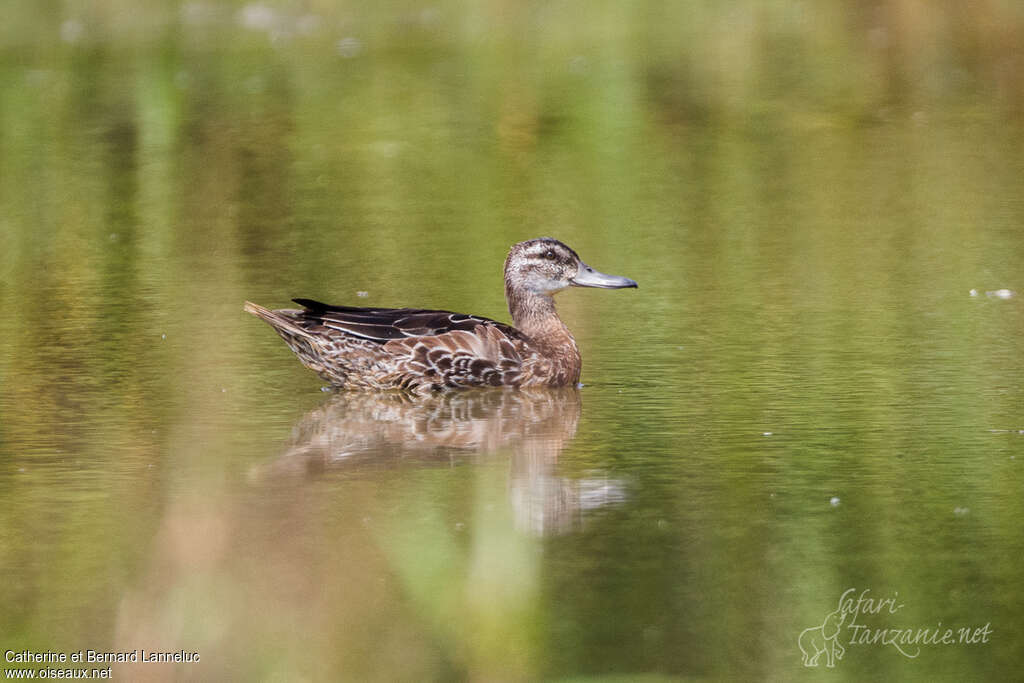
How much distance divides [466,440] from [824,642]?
2.49 meters

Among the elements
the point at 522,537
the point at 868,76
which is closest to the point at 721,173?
the point at 868,76

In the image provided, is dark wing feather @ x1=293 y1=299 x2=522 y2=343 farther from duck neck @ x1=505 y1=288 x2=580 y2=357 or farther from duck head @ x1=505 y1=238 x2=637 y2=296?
duck head @ x1=505 y1=238 x2=637 y2=296

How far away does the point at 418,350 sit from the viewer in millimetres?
8039

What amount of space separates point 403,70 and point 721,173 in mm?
6012

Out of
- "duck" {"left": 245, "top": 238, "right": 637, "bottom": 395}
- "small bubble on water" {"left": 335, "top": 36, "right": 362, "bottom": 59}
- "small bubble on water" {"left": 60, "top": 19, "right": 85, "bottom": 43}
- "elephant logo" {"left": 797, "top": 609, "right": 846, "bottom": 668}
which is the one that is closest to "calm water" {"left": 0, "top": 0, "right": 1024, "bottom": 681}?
"elephant logo" {"left": 797, "top": 609, "right": 846, "bottom": 668}

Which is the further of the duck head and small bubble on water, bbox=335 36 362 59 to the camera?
small bubble on water, bbox=335 36 362 59

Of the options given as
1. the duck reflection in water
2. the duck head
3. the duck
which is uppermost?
the duck head

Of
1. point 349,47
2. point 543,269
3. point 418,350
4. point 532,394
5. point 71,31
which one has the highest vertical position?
point 71,31

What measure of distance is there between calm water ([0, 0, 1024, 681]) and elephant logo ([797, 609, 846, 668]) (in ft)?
0.04

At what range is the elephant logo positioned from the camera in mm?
4711

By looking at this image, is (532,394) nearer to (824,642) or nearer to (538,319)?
(538,319)

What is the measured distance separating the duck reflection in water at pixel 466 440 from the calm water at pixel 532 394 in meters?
0.03

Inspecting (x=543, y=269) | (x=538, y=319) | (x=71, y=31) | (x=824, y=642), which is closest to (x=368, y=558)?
(x=824, y=642)

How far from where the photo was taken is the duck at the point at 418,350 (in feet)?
26.4
